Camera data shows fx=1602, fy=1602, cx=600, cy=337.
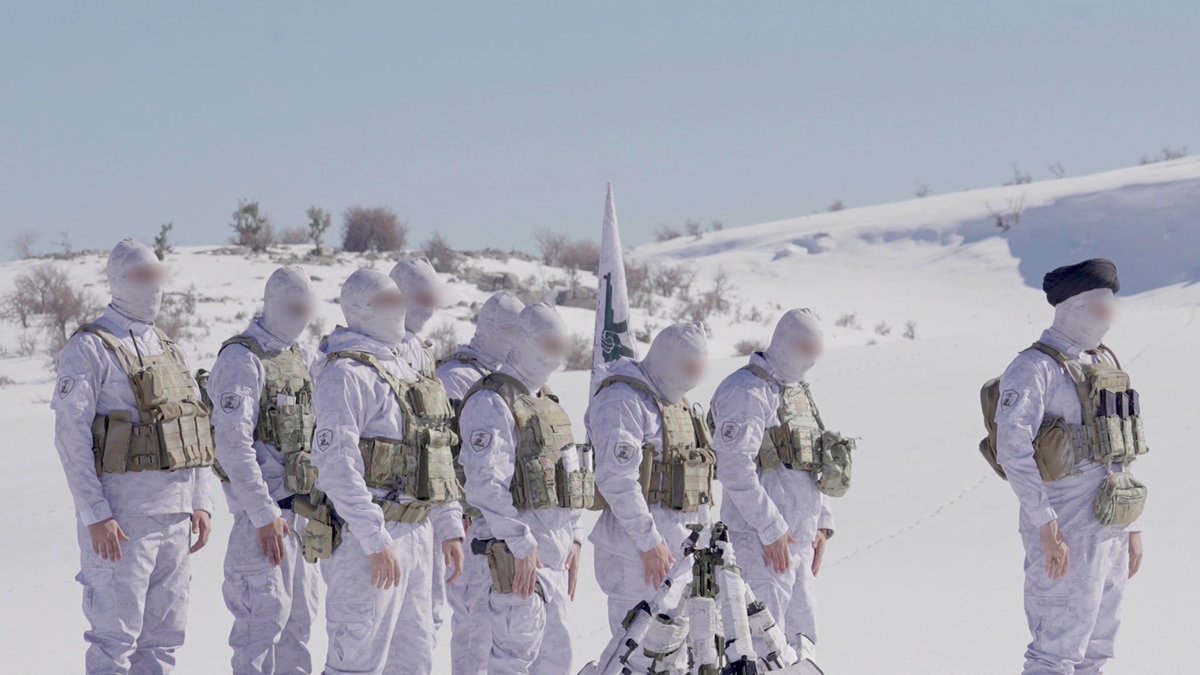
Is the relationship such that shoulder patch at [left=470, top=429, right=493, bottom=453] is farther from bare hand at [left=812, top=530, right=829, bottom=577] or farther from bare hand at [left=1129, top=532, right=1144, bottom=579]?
bare hand at [left=1129, top=532, right=1144, bottom=579]

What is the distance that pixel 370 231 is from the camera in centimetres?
3684

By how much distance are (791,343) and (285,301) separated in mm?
2612

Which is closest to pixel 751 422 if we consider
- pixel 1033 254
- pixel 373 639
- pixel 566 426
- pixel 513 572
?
pixel 566 426

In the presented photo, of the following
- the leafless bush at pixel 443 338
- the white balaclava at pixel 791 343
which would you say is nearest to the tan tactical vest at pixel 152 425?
the white balaclava at pixel 791 343

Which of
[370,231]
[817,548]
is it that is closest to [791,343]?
[817,548]

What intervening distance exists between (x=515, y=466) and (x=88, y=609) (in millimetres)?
2015

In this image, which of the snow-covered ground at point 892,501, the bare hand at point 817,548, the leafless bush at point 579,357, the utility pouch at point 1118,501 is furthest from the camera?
the leafless bush at point 579,357

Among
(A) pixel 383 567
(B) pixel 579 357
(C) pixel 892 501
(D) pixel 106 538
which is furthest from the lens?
(B) pixel 579 357

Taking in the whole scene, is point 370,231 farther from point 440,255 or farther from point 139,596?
point 139,596

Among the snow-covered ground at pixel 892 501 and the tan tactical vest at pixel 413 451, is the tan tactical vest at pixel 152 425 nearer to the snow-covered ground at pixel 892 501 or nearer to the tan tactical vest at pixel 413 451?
the tan tactical vest at pixel 413 451

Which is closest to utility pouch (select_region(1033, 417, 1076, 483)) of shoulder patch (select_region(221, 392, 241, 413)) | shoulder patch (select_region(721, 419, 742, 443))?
shoulder patch (select_region(721, 419, 742, 443))

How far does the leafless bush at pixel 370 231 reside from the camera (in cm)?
3662

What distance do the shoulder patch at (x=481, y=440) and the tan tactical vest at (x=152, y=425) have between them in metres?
1.38

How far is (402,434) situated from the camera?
684 cm
